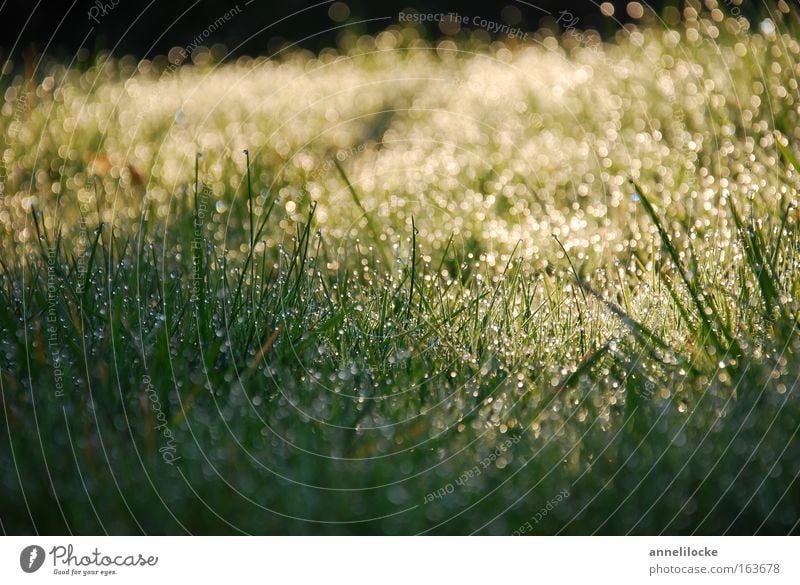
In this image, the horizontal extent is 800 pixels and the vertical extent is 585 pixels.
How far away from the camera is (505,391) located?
1.23 meters

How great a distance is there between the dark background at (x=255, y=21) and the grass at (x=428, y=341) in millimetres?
1345

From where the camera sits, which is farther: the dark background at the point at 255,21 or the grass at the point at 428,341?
the dark background at the point at 255,21

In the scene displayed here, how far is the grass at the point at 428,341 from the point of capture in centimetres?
105
